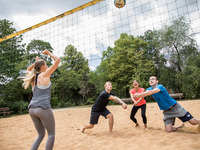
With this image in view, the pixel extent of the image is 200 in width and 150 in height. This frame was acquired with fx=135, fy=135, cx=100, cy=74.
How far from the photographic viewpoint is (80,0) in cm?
662

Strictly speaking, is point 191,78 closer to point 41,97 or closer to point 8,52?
point 41,97

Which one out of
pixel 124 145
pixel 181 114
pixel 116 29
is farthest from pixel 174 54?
pixel 124 145

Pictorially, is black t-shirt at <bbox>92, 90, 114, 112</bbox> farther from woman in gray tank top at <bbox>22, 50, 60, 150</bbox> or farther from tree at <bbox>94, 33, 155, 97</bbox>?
tree at <bbox>94, 33, 155, 97</bbox>

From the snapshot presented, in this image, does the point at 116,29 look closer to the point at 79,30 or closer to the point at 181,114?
the point at 79,30

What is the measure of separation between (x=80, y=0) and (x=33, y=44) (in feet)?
43.1

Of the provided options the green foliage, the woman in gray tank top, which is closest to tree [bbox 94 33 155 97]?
the green foliage

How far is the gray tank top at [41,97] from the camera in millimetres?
1725

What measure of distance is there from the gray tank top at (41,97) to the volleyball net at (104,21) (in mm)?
5710

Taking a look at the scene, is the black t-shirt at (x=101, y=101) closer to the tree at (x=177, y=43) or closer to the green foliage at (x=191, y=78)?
the green foliage at (x=191, y=78)

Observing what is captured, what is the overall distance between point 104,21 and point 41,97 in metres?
6.66

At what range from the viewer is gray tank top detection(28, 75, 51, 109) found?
172 centimetres

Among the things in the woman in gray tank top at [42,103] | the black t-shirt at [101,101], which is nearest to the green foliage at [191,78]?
the black t-shirt at [101,101]

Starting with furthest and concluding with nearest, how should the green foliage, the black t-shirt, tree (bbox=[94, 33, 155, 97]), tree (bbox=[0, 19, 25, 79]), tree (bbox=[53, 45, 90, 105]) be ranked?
tree (bbox=[53, 45, 90, 105])
tree (bbox=[94, 33, 155, 97])
tree (bbox=[0, 19, 25, 79])
the green foliage
the black t-shirt

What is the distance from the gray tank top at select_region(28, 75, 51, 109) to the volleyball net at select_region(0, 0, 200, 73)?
18.7ft
